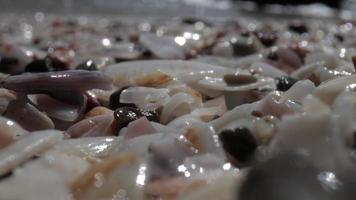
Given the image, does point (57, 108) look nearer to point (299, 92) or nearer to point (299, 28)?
point (299, 92)

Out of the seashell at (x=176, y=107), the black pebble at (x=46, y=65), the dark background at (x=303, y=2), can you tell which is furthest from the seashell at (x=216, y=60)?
the dark background at (x=303, y=2)

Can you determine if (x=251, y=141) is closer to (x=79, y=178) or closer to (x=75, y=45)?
(x=79, y=178)

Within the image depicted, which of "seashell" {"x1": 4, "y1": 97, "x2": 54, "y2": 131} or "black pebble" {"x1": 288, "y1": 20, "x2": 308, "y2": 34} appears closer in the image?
"seashell" {"x1": 4, "y1": 97, "x2": 54, "y2": 131}

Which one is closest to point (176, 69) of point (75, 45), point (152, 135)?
point (152, 135)

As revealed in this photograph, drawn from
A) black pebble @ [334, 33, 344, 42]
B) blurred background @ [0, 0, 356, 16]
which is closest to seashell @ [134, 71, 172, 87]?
black pebble @ [334, 33, 344, 42]

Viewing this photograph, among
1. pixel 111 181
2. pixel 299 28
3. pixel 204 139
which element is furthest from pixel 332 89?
pixel 299 28

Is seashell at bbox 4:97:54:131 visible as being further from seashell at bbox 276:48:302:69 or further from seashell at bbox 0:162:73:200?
seashell at bbox 276:48:302:69
